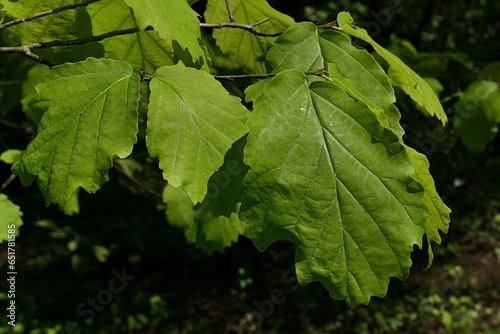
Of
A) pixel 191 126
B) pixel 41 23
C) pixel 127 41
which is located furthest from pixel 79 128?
pixel 41 23

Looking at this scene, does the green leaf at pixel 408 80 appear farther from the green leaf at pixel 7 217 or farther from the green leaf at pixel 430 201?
the green leaf at pixel 7 217

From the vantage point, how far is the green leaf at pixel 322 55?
122 centimetres

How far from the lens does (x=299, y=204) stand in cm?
94

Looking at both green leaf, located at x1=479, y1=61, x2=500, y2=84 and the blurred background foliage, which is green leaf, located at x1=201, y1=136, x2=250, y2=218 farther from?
the blurred background foliage

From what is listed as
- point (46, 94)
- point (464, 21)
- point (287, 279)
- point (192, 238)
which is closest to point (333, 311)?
point (287, 279)

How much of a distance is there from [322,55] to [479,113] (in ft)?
6.12

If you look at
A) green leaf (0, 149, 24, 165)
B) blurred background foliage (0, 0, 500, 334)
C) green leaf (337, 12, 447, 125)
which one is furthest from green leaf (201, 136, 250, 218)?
blurred background foliage (0, 0, 500, 334)

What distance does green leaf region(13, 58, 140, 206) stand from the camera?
102cm

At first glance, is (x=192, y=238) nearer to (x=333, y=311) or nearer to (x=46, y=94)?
(x=46, y=94)

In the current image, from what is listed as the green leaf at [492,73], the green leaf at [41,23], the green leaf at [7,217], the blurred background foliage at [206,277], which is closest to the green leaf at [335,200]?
the green leaf at [41,23]

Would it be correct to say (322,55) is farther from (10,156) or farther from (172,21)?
(10,156)

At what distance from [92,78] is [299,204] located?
0.49 m

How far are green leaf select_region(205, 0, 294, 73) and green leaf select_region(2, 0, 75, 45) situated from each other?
0.38 metres

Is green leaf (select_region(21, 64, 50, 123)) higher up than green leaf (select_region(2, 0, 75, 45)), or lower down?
lower down
